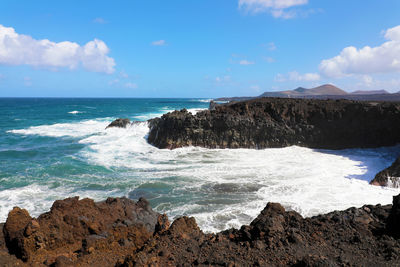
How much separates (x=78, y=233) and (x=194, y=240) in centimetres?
259

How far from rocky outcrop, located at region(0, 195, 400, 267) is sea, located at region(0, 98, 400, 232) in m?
3.14

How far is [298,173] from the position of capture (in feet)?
47.3

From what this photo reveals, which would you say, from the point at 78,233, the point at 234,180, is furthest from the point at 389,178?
the point at 78,233

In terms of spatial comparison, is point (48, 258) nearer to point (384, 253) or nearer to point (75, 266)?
point (75, 266)

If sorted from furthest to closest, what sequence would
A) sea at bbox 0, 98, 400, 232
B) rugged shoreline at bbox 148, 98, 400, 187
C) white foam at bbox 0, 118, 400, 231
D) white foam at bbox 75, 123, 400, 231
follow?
rugged shoreline at bbox 148, 98, 400, 187
sea at bbox 0, 98, 400, 232
white foam at bbox 0, 118, 400, 231
white foam at bbox 75, 123, 400, 231

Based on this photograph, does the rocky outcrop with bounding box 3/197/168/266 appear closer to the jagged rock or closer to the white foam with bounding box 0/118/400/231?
the white foam with bounding box 0/118/400/231

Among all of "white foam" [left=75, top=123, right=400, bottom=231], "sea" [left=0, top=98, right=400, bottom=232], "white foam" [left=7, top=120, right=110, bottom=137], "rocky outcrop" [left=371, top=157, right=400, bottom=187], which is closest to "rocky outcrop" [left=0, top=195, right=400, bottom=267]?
"sea" [left=0, top=98, right=400, bottom=232]

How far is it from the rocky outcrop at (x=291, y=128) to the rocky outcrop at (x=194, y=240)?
1655 cm

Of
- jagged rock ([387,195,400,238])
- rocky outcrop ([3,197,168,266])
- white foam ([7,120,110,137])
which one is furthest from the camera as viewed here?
white foam ([7,120,110,137])

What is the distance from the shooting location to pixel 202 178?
13.5m

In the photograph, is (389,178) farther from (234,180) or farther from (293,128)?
(293,128)

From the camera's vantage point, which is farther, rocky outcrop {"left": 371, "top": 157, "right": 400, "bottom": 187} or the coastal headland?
rocky outcrop {"left": 371, "top": 157, "right": 400, "bottom": 187}

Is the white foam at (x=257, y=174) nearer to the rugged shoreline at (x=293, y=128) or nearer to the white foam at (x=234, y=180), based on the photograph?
the white foam at (x=234, y=180)

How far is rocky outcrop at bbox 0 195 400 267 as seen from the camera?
4.37m
